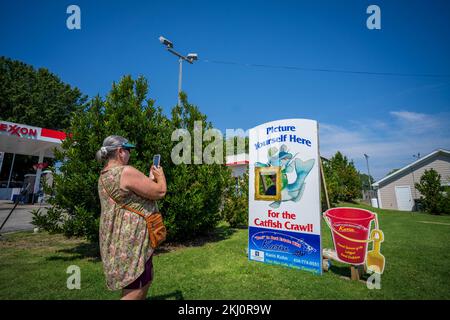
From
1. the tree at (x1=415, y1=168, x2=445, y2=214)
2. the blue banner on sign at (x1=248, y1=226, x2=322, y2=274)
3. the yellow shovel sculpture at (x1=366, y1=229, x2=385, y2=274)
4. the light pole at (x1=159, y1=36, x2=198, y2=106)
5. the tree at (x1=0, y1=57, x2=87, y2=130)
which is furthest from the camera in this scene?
the tree at (x1=0, y1=57, x2=87, y2=130)

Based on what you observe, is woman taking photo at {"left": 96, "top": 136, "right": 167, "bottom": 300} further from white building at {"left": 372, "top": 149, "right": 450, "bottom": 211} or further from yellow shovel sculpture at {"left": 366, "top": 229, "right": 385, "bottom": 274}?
white building at {"left": 372, "top": 149, "right": 450, "bottom": 211}

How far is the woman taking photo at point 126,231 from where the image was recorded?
2.27 metres

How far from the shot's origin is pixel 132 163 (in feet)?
19.9

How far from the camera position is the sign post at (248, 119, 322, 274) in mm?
4914

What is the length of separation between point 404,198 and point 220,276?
29493 millimetres

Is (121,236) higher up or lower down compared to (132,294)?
higher up

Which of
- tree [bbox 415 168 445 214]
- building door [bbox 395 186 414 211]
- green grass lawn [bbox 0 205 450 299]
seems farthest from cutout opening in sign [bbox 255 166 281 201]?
building door [bbox 395 186 414 211]

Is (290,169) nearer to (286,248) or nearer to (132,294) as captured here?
(286,248)

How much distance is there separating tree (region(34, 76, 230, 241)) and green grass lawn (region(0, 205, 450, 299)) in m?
0.97

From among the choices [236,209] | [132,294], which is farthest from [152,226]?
[236,209]
